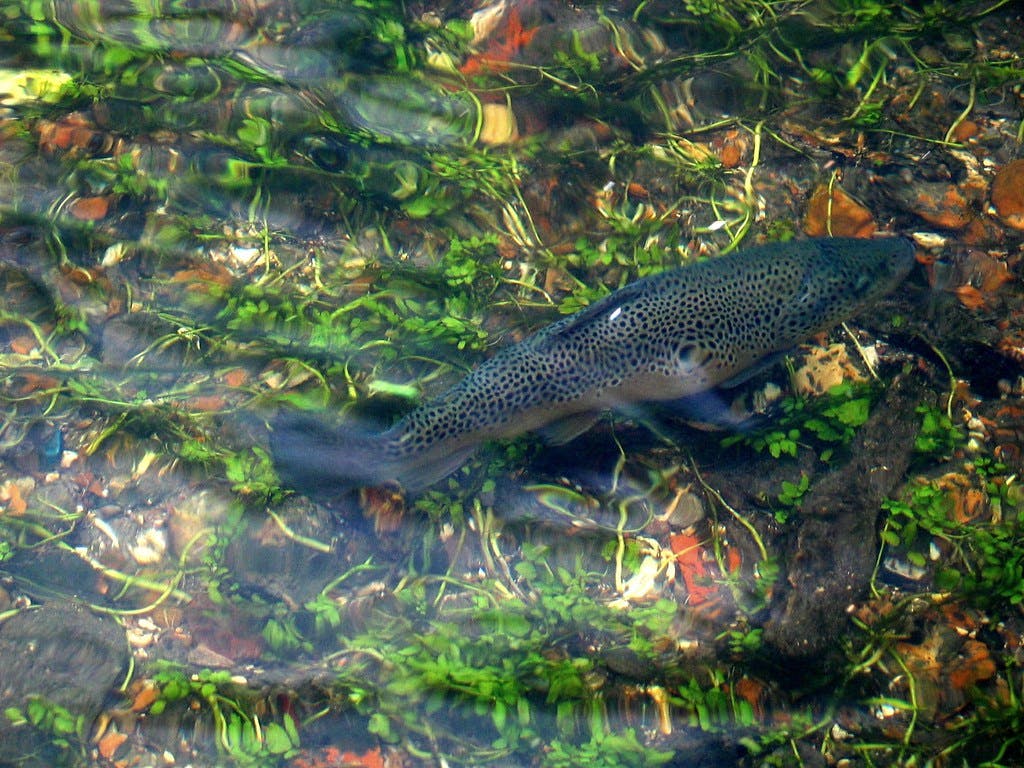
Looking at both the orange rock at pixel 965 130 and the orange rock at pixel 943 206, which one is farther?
the orange rock at pixel 965 130

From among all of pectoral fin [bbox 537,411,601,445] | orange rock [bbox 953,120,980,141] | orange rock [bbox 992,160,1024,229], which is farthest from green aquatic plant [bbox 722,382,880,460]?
orange rock [bbox 953,120,980,141]

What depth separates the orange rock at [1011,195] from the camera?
190 inches

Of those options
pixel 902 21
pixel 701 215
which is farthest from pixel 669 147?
pixel 902 21

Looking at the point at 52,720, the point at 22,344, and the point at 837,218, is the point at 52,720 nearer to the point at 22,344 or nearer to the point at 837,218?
the point at 22,344

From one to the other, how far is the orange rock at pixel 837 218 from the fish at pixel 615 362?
76 centimetres

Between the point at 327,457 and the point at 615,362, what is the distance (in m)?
1.58

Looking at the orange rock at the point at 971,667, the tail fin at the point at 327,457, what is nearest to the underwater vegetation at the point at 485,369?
the orange rock at the point at 971,667

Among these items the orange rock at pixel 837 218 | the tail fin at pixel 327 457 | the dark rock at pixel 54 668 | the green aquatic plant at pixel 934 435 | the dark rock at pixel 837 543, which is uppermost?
the orange rock at pixel 837 218

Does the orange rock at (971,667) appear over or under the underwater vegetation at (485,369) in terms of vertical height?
under

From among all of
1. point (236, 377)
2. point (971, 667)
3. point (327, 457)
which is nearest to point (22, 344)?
point (236, 377)

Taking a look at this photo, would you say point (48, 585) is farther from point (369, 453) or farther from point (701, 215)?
point (701, 215)

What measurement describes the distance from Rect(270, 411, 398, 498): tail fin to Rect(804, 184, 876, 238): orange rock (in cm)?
332

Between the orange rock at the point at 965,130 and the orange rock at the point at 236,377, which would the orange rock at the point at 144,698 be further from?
the orange rock at the point at 965,130

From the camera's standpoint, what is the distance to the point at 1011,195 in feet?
15.9
